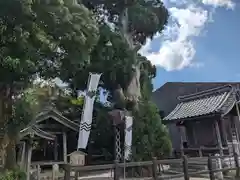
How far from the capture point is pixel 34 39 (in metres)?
9.90

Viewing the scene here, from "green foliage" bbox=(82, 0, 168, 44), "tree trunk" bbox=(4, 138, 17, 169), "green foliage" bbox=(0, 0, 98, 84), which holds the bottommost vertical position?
"tree trunk" bbox=(4, 138, 17, 169)

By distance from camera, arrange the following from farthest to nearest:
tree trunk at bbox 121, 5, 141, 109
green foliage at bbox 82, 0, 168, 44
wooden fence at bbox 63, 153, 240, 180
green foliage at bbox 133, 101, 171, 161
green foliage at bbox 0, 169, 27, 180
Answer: green foliage at bbox 82, 0, 168, 44 → tree trunk at bbox 121, 5, 141, 109 → green foliage at bbox 133, 101, 171, 161 → green foliage at bbox 0, 169, 27, 180 → wooden fence at bbox 63, 153, 240, 180

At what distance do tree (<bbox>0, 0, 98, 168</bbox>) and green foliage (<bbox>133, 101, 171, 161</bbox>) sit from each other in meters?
6.17

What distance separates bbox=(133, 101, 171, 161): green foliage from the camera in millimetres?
15734

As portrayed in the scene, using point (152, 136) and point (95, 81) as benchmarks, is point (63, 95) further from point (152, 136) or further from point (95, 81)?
point (152, 136)

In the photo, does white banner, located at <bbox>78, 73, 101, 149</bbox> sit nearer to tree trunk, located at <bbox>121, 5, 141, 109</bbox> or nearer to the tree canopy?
the tree canopy

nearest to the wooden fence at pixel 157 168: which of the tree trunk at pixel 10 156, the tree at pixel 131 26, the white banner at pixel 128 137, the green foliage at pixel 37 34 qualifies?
the white banner at pixel 128 137

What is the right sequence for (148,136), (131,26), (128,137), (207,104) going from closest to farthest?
(128,137) < (207,104) < (148,136) < (131,26)

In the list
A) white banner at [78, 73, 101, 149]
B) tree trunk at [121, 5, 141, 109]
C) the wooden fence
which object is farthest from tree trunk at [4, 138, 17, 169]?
tree trunk at [121, 5, 141, 109]

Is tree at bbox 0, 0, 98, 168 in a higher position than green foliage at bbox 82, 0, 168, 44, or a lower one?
lower

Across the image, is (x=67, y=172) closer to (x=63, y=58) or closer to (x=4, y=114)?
(x=4, y=114)

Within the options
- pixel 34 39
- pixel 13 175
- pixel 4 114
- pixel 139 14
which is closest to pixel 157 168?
pixel 13 175

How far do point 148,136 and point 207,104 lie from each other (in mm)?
3897

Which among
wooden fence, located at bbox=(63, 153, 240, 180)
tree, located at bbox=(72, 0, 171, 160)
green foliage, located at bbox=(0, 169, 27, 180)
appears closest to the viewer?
wooden fence, located at bbox=(63, 153, 240, 180)
